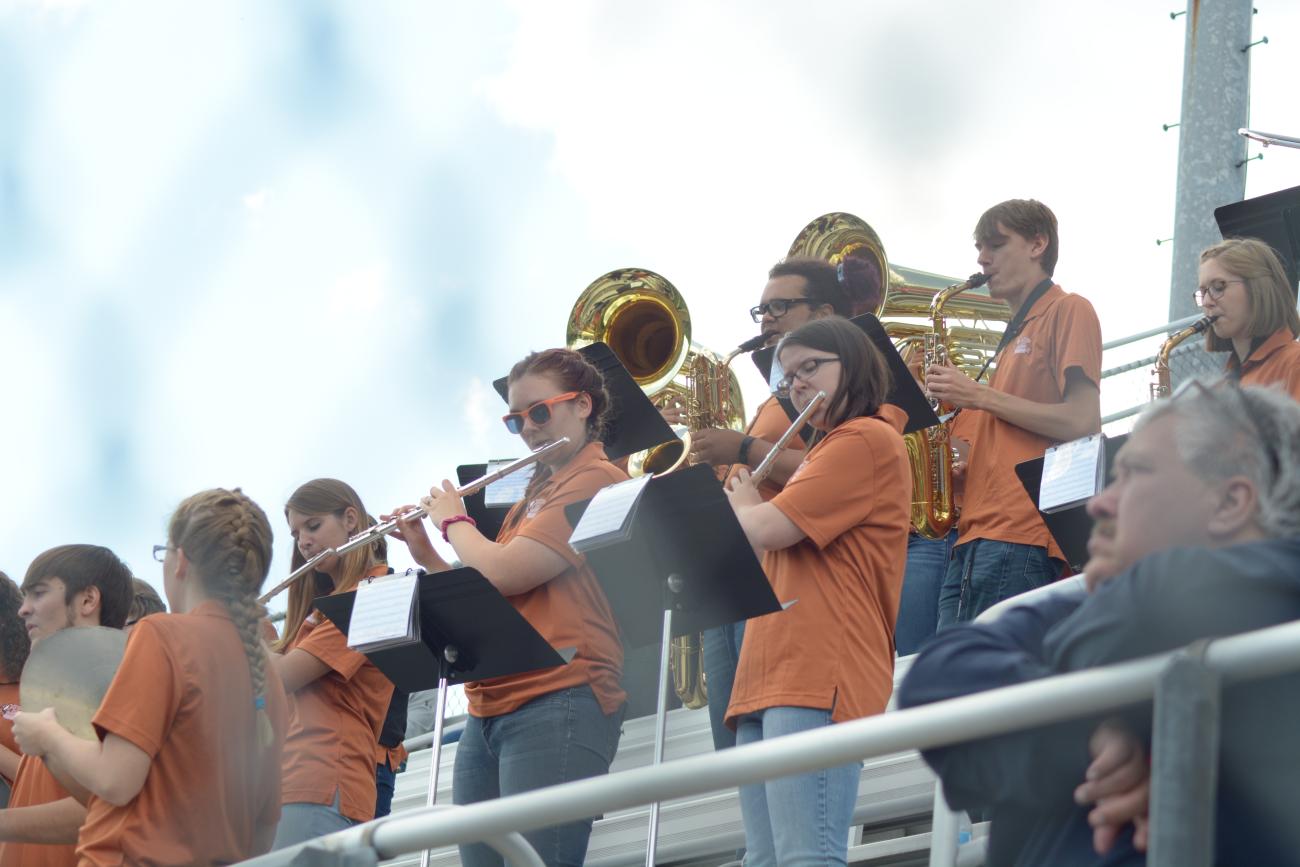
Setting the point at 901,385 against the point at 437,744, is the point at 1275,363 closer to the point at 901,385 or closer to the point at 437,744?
the point at 901,385

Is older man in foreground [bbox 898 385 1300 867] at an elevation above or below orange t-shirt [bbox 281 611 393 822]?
above

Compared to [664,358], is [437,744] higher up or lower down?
lower down

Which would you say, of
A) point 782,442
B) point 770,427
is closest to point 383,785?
point 770,427

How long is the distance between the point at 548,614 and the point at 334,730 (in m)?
0.79

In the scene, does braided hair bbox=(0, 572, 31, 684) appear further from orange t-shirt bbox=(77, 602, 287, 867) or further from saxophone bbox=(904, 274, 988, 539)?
saxophone bbox=(904, 274, 988, 539)

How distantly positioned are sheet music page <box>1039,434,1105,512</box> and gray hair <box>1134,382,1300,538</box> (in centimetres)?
173

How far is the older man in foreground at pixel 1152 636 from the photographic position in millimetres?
1623

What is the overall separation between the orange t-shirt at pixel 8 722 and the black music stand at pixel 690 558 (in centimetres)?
171

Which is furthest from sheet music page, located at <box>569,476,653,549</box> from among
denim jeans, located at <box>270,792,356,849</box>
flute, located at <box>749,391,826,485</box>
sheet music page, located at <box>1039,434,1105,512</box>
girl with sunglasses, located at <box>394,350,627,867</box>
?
denim jeans, located at <box>270,792,356,849</box>

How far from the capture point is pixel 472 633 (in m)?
3.78

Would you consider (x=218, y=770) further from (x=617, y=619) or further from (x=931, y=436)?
(x=931, y=436)

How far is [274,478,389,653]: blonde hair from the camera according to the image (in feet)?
15.1

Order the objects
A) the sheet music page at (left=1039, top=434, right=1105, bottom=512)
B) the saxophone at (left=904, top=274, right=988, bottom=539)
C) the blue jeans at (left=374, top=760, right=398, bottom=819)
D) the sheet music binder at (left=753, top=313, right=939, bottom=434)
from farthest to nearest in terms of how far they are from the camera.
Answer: the saxophone at (left=904, top=274, right=988, bottom=539) < the blue jeans at (left=374, top=760, right=398, bottom=819) < the sheet music binder at (left=753, top=313, right=939, bottom=434) < the sheet music page at (left=1039, top=434, right=1105, bottom=512)

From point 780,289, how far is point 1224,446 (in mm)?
3152
